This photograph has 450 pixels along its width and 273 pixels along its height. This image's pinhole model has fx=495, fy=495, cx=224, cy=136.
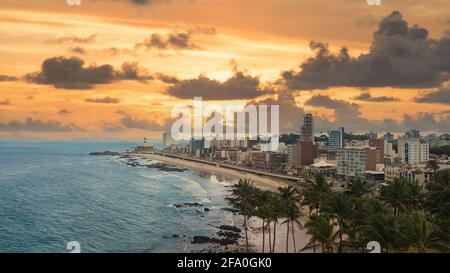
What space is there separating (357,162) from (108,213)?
39.7m

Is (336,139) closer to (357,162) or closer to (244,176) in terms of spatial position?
(244,176)

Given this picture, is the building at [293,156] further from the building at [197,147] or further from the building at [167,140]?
the building at [167,140]

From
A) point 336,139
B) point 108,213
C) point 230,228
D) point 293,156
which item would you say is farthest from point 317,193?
point 336,139

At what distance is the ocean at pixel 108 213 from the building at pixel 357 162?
57.9 feet

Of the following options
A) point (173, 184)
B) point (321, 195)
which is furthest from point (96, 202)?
point (321, 195)

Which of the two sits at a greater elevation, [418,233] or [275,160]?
[418,233]

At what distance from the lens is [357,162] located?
239 ft

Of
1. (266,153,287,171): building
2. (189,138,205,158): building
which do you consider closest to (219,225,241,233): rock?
(266,153,287,171): building

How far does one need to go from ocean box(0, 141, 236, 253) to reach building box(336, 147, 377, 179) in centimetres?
1766

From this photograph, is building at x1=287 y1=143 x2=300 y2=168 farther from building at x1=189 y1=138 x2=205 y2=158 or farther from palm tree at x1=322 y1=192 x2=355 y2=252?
palm tree at x1=322 y1=192 x2=355 y2=252

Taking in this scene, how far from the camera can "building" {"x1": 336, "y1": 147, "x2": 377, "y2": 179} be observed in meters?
71.9

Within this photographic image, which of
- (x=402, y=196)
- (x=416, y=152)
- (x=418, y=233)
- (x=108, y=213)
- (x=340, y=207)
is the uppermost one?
(x=418, y=233)
